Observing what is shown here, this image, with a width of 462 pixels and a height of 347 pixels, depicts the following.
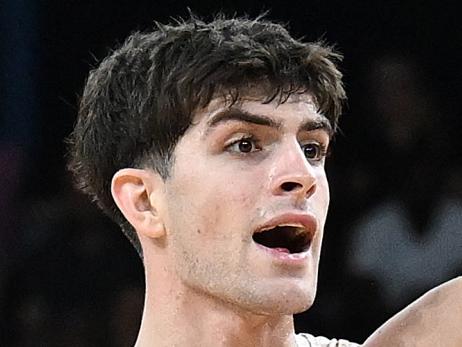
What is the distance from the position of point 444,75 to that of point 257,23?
163cm

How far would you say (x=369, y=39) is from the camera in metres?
3.88

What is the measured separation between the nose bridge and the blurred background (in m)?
1.39

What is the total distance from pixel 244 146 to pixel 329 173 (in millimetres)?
1649

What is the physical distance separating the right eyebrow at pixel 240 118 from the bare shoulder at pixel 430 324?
0.47 meters

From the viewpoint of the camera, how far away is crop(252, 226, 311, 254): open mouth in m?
2.14

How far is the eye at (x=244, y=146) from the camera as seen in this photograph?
6.98ft

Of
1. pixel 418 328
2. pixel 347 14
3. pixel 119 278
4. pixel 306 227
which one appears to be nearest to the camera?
pixel 306 227

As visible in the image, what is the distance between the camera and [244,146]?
83.7 inches

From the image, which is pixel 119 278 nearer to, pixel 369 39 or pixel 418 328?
pixel 369 39

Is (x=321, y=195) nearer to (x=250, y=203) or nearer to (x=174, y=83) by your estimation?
(x=250, y=203)

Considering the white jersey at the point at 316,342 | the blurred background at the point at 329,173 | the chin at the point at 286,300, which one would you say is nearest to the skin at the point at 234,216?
the chin at the point at 286,300

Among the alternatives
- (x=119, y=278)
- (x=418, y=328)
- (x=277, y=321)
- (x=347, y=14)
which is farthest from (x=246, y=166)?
(x=347, y=14)

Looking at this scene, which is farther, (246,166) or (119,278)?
(119,278)

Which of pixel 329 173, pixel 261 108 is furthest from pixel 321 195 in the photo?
pixel 329 173
